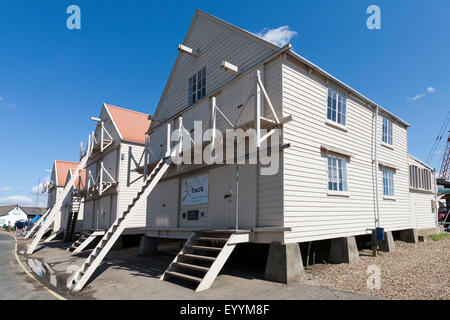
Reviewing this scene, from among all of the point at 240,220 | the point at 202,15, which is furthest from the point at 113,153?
the point at 240,220

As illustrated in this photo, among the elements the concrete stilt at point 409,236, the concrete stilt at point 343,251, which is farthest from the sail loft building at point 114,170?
the concrete stilt at point 409,236

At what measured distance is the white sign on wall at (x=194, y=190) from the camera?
39.4 ft

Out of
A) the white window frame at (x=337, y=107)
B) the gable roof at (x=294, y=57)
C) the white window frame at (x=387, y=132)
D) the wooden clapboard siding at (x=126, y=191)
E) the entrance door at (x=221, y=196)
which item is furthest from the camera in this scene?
the wooden clapboard siding at (x=126, y=191)

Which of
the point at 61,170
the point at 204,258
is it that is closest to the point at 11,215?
the point at 61,170

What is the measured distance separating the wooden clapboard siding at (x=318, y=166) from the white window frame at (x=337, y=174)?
0.29 meters

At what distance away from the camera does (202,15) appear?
13.9 m

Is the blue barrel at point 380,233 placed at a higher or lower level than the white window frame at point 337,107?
lower

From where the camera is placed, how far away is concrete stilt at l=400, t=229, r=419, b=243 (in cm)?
1544

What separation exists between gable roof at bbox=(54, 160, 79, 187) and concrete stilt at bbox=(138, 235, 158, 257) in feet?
80.9

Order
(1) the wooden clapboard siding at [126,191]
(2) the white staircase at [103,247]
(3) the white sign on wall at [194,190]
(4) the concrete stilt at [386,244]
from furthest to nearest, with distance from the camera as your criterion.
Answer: (1) the wooden clapboard siding at [126,191]
(4) the concrete stilt at [386,244]
(3) the white sign on wall at [194,190]
(2) the white staircase at [103,247]

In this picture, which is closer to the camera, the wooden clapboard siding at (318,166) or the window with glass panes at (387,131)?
the wooden clapboard siding at (318,166)

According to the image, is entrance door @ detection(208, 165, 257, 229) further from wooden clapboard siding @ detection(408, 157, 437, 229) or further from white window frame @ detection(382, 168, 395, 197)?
wooden clapboard siding @ detection(408, 157, 437, 229)

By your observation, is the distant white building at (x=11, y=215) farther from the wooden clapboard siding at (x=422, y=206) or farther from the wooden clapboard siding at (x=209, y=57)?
the wooden clapboard siding at (x=422, y=206)

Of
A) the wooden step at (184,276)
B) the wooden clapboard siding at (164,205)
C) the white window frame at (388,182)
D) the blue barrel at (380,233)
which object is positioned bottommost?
the wooden step at (184,276)
